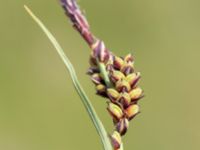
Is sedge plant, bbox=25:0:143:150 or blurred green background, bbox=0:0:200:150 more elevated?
blurred green background, bbox=0:0:200:150

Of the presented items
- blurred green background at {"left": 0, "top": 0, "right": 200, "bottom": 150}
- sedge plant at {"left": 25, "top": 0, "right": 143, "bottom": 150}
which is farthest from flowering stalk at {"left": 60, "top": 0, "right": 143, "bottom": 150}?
blurred green background at {"left": 0, "top": 0, "right": 200, "bottom": 150}

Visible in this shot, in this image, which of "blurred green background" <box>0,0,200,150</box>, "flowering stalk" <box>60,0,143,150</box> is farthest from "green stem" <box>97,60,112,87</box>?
"blurred green background" <box>0,0,200,150</box>

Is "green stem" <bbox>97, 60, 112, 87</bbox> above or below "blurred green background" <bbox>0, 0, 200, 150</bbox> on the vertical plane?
below

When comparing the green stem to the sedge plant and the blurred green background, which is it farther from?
the blurred green background

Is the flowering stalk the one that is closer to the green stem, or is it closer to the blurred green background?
the green stem

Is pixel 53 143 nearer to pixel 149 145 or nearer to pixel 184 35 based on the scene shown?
pixel 149 145

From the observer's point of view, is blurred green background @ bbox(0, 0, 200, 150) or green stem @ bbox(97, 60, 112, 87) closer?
green stem @ bbox(97, 60, 112, 87)
